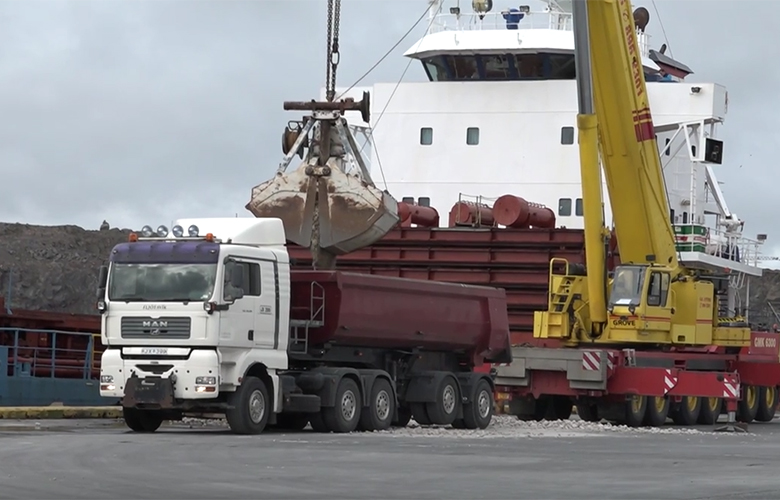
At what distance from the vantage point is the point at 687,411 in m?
28.6

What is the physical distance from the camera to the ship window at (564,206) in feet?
114

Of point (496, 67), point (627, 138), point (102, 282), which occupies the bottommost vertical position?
point (102, 282)

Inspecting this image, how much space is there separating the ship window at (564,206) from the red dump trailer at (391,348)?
27.8ft

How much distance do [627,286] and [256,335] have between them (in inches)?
372

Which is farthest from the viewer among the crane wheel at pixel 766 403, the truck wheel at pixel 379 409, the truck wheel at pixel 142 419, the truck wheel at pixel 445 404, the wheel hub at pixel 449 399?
the crane wheel at pixel 766 403

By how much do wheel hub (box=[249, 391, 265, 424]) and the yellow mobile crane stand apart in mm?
8753

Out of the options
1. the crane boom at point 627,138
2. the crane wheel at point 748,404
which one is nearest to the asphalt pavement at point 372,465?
the crane boom at point 627,138

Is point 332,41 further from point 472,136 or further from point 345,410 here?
point 472,136

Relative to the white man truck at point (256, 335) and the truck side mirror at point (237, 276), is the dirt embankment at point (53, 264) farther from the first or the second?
the truck side mirror at point (237, 276)

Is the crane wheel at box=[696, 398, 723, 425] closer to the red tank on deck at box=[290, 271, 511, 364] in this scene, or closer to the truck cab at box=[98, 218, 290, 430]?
the red tank on deck at box=[290, 271, 511, 364]

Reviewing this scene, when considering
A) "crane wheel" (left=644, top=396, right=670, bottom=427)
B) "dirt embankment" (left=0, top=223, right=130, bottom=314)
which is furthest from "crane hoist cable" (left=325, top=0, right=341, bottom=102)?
"dirt embankment" (left=0, top=223, right=130, bottom=314)

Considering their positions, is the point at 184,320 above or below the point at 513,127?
below

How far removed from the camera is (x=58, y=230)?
75812 millimetres

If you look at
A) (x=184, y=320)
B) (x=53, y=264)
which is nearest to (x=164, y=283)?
(x=184, y=320)
